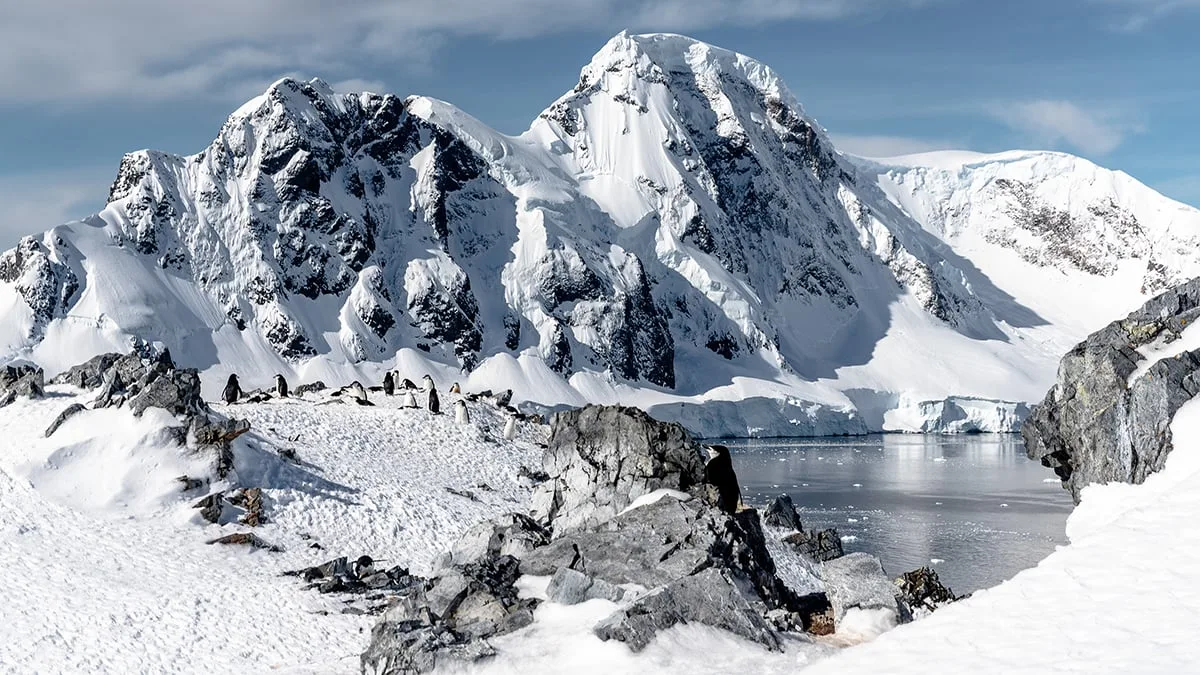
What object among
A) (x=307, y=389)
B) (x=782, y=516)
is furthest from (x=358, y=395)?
(x=782, y=516)

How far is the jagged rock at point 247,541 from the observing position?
2853 cm

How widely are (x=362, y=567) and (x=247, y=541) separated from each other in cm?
378

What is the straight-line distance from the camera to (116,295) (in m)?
128

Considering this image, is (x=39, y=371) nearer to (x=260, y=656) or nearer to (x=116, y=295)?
(x=260, y=656)

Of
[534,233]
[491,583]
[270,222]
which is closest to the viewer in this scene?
[491,583]

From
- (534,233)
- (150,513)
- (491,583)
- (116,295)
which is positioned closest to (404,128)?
(534,233)

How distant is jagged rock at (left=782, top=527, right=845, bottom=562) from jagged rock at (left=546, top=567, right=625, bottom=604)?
21.3 meters

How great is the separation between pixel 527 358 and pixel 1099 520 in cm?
13416

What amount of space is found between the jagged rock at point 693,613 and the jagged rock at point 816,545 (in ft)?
70.7

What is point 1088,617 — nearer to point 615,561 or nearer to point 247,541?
point 615,561

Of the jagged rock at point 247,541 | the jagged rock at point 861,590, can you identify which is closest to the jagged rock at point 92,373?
the jagged rock at point 247,541

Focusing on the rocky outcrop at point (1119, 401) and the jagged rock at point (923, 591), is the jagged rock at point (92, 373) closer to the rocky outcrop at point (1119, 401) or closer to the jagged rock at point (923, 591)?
the jagged rock at point (923, 591)

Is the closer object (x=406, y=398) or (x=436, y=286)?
(x=406, y=398)

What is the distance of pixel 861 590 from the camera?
18.5 meters
